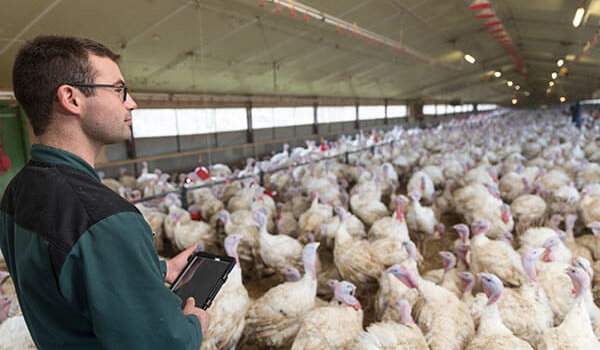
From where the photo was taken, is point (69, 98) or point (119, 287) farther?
point (69, 98)

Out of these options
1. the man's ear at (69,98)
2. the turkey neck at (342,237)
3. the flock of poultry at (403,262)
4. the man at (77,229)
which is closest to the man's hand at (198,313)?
the man at (77,229)

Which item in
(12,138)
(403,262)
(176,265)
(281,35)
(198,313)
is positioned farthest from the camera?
(12,138)

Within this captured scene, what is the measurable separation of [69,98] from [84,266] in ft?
1.68

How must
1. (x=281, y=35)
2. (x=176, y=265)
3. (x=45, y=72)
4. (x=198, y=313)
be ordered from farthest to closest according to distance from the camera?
(x=281, y=35), (x=176, y=265), (x=198, y=313), (x=45, y=72)

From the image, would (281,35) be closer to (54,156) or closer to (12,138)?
(12,138)

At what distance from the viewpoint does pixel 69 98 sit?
41.1 inches

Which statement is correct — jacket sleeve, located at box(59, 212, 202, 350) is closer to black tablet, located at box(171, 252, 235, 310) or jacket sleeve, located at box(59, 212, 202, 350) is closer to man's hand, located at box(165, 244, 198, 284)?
black tablet, located at box(171, 252, 235, 310)

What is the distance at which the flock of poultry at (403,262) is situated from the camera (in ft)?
9.18

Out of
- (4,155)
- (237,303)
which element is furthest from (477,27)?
(4,155)

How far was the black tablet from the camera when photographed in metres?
1.46

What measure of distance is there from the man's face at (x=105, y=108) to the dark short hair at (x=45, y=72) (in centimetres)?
3

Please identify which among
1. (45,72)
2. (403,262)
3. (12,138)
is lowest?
(403,262)

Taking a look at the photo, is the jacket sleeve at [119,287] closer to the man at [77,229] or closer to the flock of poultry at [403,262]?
the man at [77,229]

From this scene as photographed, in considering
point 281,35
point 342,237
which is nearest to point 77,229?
point 342,237
